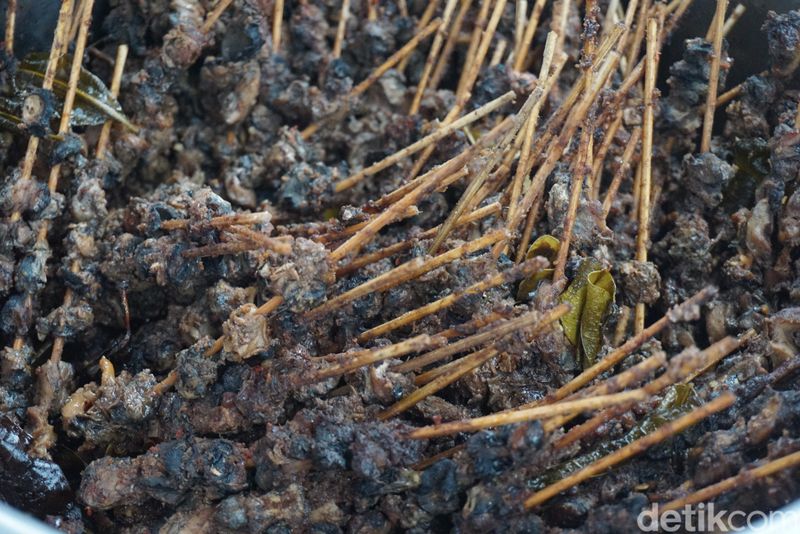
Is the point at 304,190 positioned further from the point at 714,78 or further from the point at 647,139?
the point at 714,78

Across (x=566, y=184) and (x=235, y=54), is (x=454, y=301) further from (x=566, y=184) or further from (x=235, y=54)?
(x=235, y=54)

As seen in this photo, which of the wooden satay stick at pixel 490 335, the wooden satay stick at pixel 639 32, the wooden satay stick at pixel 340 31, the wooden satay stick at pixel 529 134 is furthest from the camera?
the wooden satay stick at pixel 340 31

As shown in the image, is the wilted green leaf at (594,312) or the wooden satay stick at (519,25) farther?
the wooden satay stick at (519,25)

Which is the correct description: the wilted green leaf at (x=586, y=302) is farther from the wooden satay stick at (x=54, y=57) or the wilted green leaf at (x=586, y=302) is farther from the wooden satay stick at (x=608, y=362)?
the wooden satay stick at (x=54, y=57)

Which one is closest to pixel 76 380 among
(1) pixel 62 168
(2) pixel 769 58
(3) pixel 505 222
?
(1) pixel 62 168

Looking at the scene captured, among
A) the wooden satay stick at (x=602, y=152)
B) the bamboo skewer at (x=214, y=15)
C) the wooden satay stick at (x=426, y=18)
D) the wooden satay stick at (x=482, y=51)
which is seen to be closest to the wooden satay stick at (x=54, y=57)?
the bamboo skewer at (x=214, y=15)

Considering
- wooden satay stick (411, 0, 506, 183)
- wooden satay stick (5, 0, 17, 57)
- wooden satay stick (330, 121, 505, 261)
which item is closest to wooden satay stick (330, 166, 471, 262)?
wooden satay stick (330, 121, 505, 261)

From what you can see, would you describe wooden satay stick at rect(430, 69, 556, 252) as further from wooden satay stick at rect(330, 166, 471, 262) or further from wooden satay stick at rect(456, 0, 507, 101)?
wooden satay stick at rect(456, 0, 507, 101)
